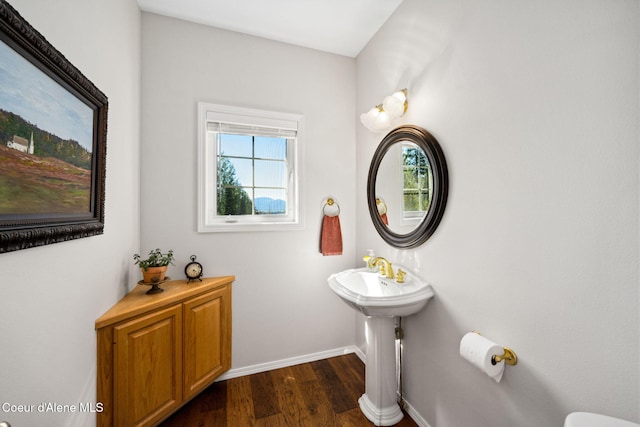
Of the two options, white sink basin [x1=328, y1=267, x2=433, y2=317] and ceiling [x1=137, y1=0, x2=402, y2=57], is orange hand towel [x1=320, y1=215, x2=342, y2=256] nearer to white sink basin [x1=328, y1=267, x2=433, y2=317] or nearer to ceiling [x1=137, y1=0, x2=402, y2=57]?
white sink basin [x1=328, y1=267, x2=433, y2=317]

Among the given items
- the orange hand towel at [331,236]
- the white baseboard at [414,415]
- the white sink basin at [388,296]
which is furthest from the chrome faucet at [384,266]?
the white baseboard at [414,415]

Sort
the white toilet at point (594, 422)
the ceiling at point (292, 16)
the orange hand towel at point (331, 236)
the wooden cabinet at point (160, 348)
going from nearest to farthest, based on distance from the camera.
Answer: the white toilet at point (594, 422) → the wooden cabinet at point (160, 348) → the ceiling at point (292, 16) → the orange hand towel at point (331, 236)

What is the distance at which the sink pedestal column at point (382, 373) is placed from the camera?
1.57 metres

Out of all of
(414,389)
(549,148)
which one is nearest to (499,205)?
(549,148)

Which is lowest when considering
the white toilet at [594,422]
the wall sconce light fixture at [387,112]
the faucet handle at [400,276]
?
the white toilet at [594,422]

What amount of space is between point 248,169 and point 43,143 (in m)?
1.32

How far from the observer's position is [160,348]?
142 centimetres

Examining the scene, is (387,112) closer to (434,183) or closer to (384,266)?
(434,183)

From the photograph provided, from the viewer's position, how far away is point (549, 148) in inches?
36.2

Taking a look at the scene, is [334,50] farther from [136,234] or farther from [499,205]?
[136,234]

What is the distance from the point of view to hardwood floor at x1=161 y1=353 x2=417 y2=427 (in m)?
1.56

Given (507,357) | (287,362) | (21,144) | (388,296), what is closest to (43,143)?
(21,144)

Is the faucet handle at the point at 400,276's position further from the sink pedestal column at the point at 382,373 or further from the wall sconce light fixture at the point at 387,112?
the wall sconce light fixture at the point at 387,112

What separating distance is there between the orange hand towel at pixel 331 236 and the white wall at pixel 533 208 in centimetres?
78
